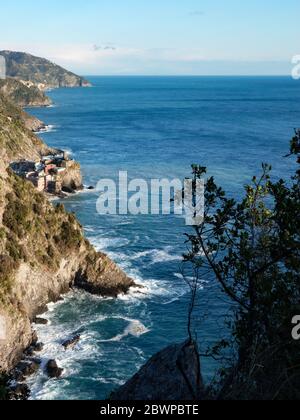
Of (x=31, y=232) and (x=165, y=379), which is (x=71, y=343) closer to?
(x=31, y=232)

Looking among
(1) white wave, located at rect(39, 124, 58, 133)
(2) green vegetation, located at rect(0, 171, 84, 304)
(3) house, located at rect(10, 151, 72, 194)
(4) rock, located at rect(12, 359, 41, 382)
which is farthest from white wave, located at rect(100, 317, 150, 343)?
(1) white wave, located at rect(39, 124, 58, 133)

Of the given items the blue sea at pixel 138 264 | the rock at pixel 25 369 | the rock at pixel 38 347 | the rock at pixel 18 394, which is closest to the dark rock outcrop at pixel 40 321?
the blue sea at pixel 138 264

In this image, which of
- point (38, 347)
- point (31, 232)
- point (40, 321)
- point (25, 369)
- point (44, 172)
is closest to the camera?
point (25, 369)

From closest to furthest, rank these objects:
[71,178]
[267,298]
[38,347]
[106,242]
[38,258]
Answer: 1. [267,298]
2. [38,347]
3. [38,258]
4. [106,242]
5. [71,178]

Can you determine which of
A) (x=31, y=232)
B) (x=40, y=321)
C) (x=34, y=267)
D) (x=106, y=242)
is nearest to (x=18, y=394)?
(x=40, y=321)


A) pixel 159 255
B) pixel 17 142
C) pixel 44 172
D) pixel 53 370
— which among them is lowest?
pixel 53 370
